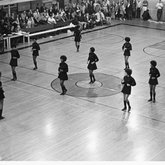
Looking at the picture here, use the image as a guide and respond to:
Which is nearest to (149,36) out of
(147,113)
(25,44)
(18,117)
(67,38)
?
(67,38)

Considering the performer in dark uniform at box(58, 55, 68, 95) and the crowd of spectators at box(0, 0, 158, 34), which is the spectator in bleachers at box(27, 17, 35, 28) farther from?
the performer in dark uniform at box(58, 55, 68, 95)

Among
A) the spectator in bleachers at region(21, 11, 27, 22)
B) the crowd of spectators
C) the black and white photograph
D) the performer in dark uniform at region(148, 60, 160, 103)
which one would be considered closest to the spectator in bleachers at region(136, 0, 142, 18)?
the crowd of spectators

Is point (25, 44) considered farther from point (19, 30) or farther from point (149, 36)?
point (149, 36)

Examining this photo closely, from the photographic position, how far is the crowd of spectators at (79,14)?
28.2m

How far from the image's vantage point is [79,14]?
107 feet

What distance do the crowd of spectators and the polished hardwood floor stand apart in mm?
5155

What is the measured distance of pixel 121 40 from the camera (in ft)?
93.2

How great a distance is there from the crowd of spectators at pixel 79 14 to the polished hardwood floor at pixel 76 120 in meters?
5.16

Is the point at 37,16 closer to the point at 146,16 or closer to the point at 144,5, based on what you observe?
the point at 146,16

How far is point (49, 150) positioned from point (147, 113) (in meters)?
4.83

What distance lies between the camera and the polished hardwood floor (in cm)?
1305

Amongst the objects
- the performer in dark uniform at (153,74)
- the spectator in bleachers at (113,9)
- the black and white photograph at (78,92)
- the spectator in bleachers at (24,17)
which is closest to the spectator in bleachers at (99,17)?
the black and white photograph at (78,92)

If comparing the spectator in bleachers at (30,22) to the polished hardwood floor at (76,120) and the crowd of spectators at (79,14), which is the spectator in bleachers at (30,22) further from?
the polished hardwood floor at (76,120)

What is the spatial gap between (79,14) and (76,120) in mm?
18412
